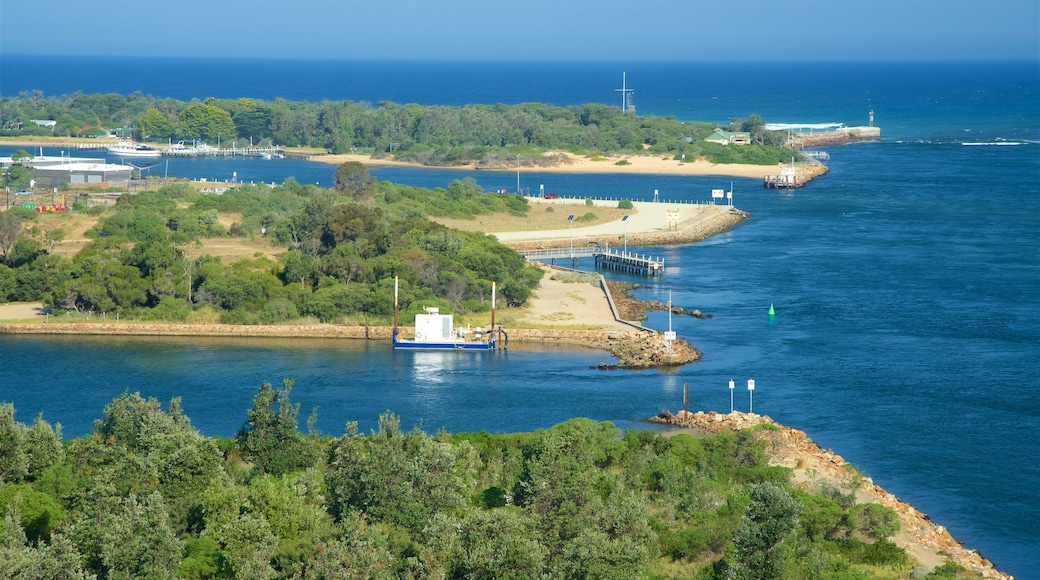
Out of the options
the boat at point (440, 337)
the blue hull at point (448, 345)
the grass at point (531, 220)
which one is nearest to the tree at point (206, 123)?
the grass at point (531, 220)

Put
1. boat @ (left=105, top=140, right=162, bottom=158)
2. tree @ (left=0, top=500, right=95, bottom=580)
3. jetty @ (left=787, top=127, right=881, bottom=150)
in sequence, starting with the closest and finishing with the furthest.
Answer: tree @ (left=0, top=500, right=95, bottom=580), boat @ (left=105, top=140, right=162, bottom=158), jetty @ (left=787, top=127, right=881, bottom=150)

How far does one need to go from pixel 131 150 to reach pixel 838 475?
76.4 metres

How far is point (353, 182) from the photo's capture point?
63156 mm

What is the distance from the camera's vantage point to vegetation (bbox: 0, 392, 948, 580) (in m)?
17.5

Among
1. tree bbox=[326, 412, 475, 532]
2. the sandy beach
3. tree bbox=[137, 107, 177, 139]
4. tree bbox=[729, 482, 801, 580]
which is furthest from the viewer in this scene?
tree bbox=[137, 107, 177, 139]

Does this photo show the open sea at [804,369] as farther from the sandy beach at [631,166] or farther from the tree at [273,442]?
the sandy beach at [631,166]

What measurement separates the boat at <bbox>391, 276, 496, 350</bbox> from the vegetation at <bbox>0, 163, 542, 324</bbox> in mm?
1875

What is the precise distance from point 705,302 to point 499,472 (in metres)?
20.9

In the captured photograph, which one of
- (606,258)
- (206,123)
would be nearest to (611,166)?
(206,123)

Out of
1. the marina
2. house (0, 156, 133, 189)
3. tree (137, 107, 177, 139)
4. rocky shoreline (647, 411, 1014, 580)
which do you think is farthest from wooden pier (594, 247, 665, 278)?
tree (137, 107, 177, 139)

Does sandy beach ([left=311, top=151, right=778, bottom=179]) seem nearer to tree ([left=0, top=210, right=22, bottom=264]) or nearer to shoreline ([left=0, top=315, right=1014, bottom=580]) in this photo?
tree ([left=0, top=210, right=22, bottom=264])

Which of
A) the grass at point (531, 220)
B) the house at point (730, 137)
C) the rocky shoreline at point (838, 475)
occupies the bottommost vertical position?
the rocky shoreline at point (838, 475)

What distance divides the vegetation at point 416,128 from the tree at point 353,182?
28.3 meters

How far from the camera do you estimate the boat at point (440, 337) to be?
38.4 meters
